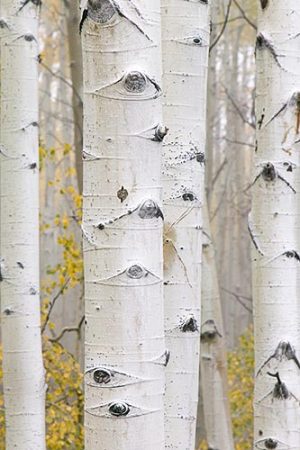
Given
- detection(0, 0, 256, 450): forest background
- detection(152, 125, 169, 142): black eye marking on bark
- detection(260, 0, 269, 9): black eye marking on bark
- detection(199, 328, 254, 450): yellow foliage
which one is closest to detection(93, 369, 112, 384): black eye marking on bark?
detection(152, 125, 169, 142): black eye marking on bark

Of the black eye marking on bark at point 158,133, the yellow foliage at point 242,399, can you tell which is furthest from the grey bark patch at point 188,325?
the yellow foliage at point 242,399

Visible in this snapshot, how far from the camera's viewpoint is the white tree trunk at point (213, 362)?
3.25 m

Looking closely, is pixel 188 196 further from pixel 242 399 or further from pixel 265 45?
pixel 242 399

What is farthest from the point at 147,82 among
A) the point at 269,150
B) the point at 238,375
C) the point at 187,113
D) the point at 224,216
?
the point at 224,216

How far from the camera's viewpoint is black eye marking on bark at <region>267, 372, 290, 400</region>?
69.3 inches

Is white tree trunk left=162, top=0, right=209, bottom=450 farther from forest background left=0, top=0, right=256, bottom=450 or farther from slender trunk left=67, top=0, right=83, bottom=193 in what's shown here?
slender trunk left=67, top=0, right=83, bottom=193

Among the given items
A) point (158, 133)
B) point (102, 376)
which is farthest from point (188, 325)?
point (158, 133)

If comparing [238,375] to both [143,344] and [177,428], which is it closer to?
[177,428]

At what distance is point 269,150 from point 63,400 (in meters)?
3.63

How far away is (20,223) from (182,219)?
3.71ft

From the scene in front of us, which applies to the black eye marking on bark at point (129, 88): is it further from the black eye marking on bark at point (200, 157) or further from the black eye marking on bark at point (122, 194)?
the black eye marking on bark at point (200, 157)

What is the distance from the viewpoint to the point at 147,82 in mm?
1151

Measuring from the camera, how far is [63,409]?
4766 mm

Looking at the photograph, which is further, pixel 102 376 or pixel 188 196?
pixel 188 196
